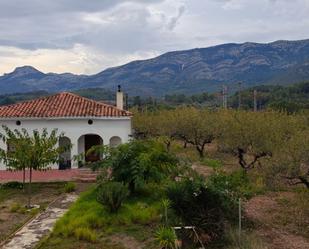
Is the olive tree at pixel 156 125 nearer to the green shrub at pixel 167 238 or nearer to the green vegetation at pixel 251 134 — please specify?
the green vegetation at pixel 251 134

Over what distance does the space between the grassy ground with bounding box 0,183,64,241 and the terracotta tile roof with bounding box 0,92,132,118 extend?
19.5 ft

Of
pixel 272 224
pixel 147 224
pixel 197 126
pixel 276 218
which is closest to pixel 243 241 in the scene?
pixel 272 224

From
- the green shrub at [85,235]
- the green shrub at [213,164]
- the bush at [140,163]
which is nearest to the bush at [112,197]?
the bush at [140,163]

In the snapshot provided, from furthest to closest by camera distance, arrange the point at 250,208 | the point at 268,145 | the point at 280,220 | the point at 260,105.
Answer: the point at 260,105 → the point at 268,145 → the point at 250,208 → the point at 280,220

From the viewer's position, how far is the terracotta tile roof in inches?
1112

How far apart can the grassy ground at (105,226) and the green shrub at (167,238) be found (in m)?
0.66

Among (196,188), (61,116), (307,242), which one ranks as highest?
(61,116)

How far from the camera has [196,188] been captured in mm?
13102

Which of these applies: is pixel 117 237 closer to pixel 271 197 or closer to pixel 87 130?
pixel 271 197

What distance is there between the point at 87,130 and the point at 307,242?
1824 centimetres

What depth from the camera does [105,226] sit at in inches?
581

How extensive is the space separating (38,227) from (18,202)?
490cm

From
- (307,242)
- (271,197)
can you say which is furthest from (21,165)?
(307,242)

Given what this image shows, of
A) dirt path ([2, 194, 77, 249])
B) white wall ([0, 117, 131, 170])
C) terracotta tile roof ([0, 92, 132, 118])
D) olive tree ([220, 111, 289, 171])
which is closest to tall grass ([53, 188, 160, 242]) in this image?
dirt path ([2, 194, 77, 249])
